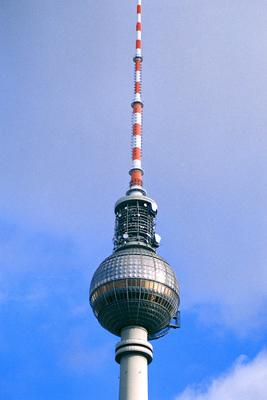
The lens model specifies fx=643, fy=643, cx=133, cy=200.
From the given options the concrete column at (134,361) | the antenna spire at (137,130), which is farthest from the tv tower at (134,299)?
the antenna spire at (137,130)

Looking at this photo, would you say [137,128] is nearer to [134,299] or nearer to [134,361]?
[134,299]

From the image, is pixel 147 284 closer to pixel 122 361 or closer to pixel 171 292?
pixel 171 292

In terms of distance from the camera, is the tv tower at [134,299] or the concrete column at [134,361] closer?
the concrete column at [134,361]

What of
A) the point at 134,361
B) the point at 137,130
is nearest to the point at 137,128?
the point at 137,130

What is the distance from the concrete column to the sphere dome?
1.96 metres

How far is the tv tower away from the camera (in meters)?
98.1

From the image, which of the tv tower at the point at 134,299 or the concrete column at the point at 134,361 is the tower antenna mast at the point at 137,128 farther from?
the concrete column at the point at 134,361

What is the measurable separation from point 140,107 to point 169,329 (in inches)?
1638

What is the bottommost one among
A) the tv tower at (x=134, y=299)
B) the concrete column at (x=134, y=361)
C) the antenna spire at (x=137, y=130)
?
the concrete column at (x=134, y=361)

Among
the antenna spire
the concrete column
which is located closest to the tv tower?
the concrete column

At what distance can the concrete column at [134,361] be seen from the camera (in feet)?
310

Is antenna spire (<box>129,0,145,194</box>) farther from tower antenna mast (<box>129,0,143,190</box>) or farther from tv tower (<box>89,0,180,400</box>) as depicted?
tv tower (<box>89,0,180,400</box>)

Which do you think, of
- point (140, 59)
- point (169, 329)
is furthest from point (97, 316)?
point (140, 59)

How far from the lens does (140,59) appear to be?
413 feet
